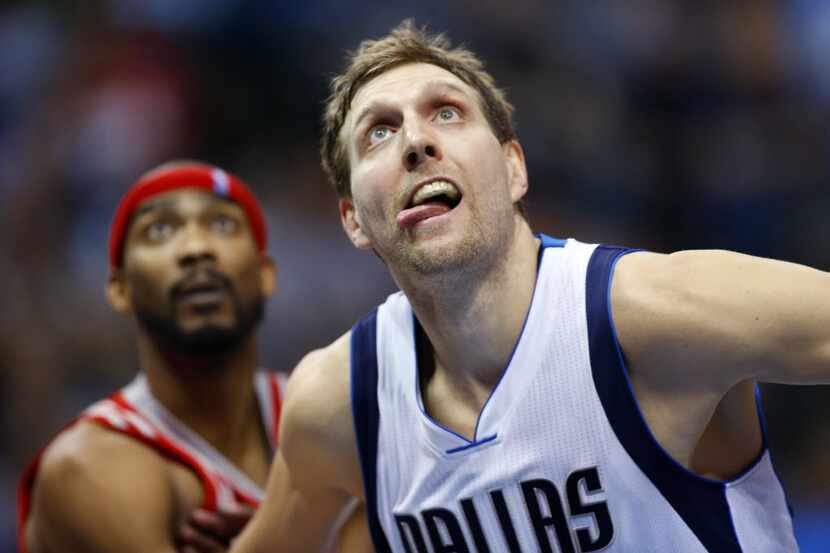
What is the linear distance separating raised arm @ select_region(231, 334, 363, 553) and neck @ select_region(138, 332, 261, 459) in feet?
2.07

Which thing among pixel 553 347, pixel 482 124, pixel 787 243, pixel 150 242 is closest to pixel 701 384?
pixel 553 347

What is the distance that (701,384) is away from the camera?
7.27ft

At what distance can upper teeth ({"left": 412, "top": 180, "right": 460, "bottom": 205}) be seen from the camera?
2473mm

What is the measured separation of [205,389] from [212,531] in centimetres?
54

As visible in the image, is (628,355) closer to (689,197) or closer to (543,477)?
(543,477)

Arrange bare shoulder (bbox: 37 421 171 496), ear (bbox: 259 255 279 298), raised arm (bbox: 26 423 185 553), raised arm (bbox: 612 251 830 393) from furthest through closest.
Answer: ear (bbox: 259 255 279 298) < bare shoulder (bbox: 37 421 171 496) < raised arm (bbox: 26 423 185 553) < raised arm (bbox: 612 251 830 393)

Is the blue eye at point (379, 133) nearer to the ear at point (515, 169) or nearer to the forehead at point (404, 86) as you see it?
the forehead at point (404, 86)

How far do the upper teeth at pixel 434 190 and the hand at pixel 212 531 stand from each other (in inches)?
51.1

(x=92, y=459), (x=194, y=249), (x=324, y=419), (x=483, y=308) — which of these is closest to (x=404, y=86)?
(x=483, y=308)

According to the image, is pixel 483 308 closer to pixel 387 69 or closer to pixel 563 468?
pixel 563 468

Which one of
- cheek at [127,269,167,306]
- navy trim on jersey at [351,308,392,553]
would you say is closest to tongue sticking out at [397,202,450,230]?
navy trim on jersey at [351,308,392,553]

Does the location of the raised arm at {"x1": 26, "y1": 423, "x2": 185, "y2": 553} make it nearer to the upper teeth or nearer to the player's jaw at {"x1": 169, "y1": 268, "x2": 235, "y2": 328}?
the player's jaw at {"x1": 169, "y1": 268, "x2": 235, "y2": 328}

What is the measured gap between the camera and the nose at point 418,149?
249cm

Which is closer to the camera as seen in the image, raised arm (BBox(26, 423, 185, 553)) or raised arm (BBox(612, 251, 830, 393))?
raised arm (BBox(612, 251, 830, 393))
